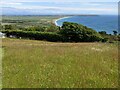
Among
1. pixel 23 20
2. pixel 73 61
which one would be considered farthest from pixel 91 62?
pixel 23 20

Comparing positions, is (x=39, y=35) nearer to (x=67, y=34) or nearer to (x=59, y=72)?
(x=67, y=34)

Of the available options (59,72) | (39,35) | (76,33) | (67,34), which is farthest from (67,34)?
(59,72)

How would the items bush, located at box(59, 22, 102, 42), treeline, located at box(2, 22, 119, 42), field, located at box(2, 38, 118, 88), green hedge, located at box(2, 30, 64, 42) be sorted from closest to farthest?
field, located at box(2, 38, 118, 88) < green hedge, located at box(2, 30, 64, 42) < treeline, located at box(2, 22, 119, 42) < bush, located at box(59, 22, 102, 42)

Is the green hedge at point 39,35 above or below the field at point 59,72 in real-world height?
below

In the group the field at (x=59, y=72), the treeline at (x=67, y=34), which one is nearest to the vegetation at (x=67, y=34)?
the treeline at (x=67, y=34)

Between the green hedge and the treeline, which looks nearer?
the green hedge

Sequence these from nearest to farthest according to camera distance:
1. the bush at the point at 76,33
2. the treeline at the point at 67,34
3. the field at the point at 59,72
→ the field at the point at 59,72, the treeline at the point at 67,34, the bush at the point at 76,33

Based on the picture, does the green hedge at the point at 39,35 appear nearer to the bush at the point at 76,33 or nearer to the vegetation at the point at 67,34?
the vegetation at the point at 67,34

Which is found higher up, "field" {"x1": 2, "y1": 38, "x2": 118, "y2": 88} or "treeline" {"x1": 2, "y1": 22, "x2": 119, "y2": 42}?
"field" {"x1": 2, "y1": 38, "x2": 118, "y2": 88}

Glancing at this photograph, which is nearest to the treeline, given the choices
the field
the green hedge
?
the green hedge

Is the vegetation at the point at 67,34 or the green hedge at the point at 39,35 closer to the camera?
the green hedge at the point at 39,35

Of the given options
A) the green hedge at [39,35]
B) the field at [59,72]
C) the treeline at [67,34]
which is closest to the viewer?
the field at [59,72]

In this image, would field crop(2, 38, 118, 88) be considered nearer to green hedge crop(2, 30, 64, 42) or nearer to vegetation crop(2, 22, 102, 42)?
green hedge crop(2, 30, 64, 42)

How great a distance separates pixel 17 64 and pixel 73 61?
2.83m
